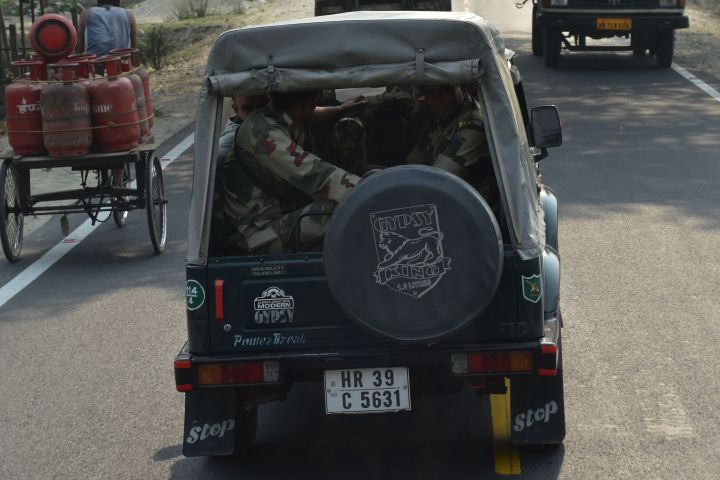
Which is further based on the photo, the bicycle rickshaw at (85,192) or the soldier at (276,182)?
the bicycle rickshaw at (85,192)

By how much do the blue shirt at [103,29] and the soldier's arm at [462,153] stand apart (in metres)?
6.69

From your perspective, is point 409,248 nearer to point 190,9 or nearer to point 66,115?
point 66,115

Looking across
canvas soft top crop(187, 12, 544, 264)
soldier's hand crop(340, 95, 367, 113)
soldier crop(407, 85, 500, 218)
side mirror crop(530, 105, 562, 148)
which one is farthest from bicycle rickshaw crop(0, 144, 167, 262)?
canvas soft top crop(187, 12, 544, 264)

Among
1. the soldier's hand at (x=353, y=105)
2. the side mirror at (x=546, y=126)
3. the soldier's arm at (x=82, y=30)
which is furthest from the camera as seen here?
the soldier's arm at (x=82, y=30)

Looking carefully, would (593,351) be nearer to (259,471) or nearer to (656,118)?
(259,471)

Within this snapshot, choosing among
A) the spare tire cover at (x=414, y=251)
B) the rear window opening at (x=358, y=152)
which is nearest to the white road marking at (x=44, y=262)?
the rear window opening at (x=358, y=152)

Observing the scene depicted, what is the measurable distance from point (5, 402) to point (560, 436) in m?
3.11

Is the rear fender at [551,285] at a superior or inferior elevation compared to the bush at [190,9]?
superior

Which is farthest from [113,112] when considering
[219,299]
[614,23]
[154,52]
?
[154,52]

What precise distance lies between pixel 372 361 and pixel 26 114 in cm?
544

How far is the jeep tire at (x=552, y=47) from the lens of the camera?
2200 cm

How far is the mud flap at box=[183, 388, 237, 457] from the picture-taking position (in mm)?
5637

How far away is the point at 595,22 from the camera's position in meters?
21.3

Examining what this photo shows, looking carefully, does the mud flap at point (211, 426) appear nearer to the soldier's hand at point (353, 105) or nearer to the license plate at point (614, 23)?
the soldier's hand at point (353, 105)
